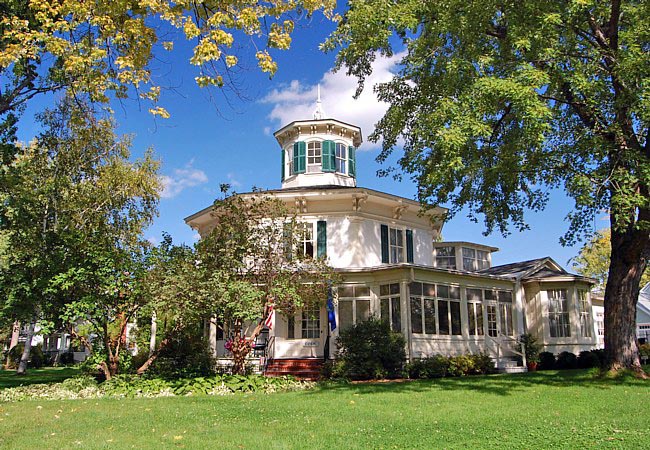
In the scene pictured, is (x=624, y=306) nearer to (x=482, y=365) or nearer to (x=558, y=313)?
(x=482, y=365)

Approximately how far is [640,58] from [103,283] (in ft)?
A: 49.2

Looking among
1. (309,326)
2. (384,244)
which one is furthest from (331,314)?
(384,244)

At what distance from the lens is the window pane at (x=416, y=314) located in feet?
64.3

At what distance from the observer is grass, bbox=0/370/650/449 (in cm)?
719

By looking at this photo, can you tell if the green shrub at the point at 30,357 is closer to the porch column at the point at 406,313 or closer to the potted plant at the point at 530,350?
the porch column at the point at 406,313

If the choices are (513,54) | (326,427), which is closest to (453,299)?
(513,54)

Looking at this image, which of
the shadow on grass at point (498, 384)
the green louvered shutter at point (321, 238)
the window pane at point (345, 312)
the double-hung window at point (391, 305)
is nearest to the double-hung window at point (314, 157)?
the green louvered shutter at point (321, 238)

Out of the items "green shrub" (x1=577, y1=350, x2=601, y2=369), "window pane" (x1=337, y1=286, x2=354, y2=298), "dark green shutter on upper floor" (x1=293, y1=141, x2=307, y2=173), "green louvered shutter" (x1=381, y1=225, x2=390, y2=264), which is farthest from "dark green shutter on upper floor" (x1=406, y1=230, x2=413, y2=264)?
"green shrub" (x1=577, y1=350, x2=601, y2=369)

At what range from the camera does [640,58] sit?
1170 cm

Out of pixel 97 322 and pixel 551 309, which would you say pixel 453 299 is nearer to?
pixel 551 309

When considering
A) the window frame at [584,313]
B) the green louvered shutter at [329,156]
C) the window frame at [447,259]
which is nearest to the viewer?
the window frame at [584,313]

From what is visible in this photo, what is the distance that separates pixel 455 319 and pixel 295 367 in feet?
21.7

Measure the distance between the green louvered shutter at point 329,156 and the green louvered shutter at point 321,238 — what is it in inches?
136

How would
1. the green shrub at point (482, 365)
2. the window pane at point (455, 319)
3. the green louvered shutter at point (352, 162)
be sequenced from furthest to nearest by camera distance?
the green louvered shutter at point (352, 162) < the window pane at point (455, 319) < the green shrub at point (482, 365)
